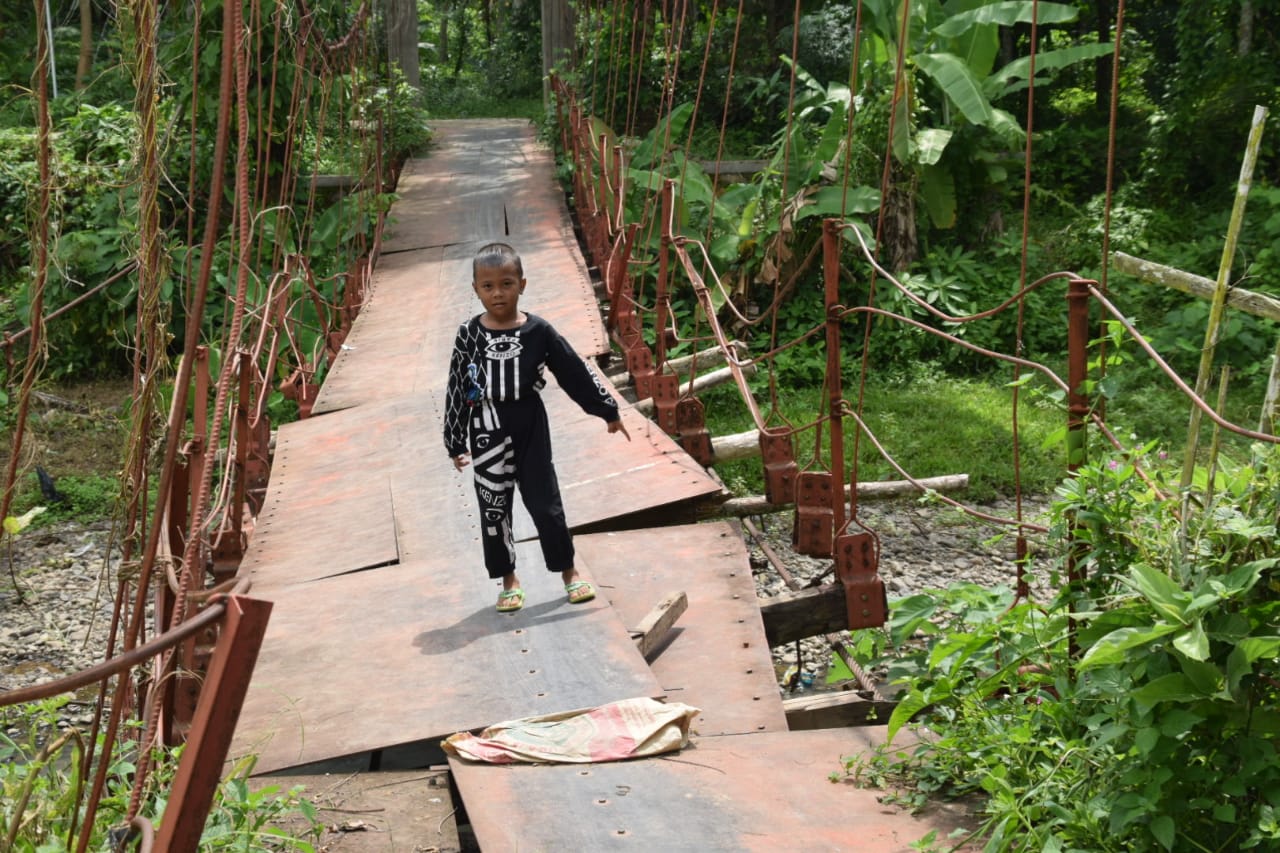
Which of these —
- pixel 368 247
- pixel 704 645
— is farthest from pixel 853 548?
pixel 368 247

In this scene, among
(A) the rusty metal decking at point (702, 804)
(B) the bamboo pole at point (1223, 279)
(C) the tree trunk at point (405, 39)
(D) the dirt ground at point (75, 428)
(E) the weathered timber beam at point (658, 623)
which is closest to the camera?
(B) the bamboo pole at point (1223, 279)

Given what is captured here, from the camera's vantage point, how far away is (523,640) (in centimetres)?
310

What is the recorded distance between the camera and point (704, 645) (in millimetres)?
3115

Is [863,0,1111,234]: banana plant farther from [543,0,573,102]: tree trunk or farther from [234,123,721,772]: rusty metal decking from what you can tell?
[543,0,573,102]: tree trunk

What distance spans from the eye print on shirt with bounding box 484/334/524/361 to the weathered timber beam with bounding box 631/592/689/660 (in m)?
0.71

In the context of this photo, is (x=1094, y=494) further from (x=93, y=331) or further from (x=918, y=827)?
(x=93, y=331)

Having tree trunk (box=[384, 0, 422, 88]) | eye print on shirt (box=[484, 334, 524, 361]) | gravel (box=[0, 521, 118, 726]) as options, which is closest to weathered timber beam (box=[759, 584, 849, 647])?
eye print on shirt (box=[484, 334, 524, 361])

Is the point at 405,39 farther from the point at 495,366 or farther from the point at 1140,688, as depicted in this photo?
the point at 1140,688

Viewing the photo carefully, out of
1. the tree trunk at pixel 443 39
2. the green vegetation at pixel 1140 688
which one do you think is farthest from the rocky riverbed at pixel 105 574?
the tree trunk at pixel 443 39

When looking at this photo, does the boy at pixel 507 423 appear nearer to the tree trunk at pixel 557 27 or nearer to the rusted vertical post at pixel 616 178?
the rusted vertical post at pixel 616 178

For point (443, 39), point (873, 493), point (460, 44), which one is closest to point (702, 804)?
point (873, 493)

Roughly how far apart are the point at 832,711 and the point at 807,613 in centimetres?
26

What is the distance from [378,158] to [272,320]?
3816 mm

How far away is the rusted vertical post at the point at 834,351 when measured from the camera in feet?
10.3
